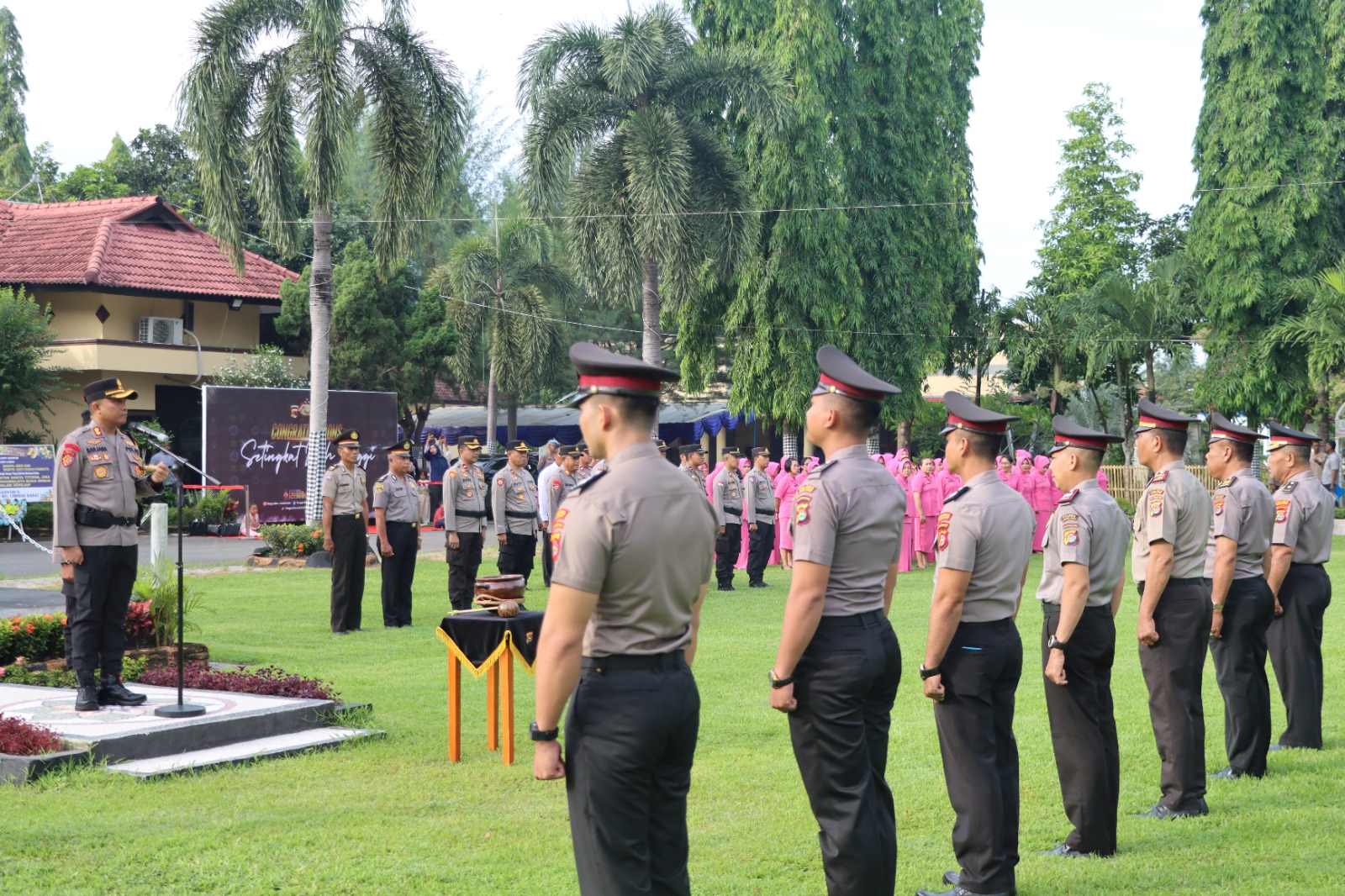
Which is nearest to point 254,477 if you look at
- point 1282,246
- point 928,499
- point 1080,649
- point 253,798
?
point 928,499

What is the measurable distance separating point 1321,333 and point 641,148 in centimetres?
1727

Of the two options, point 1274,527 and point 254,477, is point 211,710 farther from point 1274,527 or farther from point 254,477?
point 254,477

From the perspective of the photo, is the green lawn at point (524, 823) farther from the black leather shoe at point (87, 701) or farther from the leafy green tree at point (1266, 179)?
the leafy green tree at point (1266, 179)

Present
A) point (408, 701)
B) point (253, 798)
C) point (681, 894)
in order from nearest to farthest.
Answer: point (681, 894) < point (253, 798) < point (408, 701)

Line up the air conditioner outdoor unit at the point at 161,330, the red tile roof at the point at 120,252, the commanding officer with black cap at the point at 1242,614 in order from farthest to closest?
the air conditioner outdoor unit at the point at 161,330 → the red tile roof at the point at 120,252 → the commanding officer with black cap at the point at 1242,614

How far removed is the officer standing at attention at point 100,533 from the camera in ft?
29.4

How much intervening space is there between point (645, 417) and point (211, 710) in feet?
18.5

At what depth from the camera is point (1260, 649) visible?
7.98 m

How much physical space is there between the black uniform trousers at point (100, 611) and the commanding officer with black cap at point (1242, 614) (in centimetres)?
673

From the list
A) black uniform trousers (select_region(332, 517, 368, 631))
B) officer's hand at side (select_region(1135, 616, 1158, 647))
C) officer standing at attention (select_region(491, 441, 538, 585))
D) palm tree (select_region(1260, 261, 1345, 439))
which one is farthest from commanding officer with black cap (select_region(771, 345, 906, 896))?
palm tree (select_region(1260, 261, 1345, 439))

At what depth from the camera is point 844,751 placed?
5109 millimetres

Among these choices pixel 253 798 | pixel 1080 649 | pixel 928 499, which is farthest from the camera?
pixel 928 499

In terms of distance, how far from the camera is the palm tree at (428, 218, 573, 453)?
39500 mm

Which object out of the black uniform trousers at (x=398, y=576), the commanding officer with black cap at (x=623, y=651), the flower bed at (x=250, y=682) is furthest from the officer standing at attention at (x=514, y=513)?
the commanding officer with black cap at (x=623, y=651)
